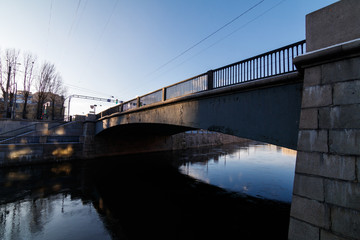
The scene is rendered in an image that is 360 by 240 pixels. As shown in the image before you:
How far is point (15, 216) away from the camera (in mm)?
7152

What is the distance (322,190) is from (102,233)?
6.64 m

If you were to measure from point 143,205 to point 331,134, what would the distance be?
812 centimetres

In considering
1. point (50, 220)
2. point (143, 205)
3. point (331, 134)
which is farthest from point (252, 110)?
point (50, 220)

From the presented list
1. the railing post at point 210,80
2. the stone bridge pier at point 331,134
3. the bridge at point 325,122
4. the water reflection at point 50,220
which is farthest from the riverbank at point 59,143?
the stone bridge pier at point 331,134

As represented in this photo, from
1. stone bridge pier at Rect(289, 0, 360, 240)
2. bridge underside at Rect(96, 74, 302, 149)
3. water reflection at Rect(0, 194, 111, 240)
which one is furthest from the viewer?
water reflection at Rect(0, 194, 111, 240)

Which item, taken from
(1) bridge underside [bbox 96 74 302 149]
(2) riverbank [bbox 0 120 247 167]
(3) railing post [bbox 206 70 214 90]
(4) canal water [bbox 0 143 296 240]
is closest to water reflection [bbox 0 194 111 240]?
(4) canal water [bbox 0 143 296 240]

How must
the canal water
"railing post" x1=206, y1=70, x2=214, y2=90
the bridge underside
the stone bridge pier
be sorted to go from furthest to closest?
1. "railing post" x1=206, y1=70, x2=214, y2=90
2. the canal water
3. the bridge underside
4. the stone bridge pier

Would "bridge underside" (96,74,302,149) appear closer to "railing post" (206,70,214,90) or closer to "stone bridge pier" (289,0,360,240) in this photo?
"railing post" (206,70,214,90)

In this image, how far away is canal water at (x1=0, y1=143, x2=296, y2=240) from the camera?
616 centimetres

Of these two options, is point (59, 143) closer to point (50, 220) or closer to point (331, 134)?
point (50, 220)

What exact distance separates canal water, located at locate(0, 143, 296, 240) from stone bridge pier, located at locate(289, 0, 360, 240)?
11.3ft

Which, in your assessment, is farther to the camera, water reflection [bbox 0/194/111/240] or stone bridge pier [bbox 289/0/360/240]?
water reflection [bbox 0/194/111/240]

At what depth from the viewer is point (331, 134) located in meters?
3.27

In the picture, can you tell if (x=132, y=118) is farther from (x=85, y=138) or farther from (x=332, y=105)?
(x=332, y=105)
